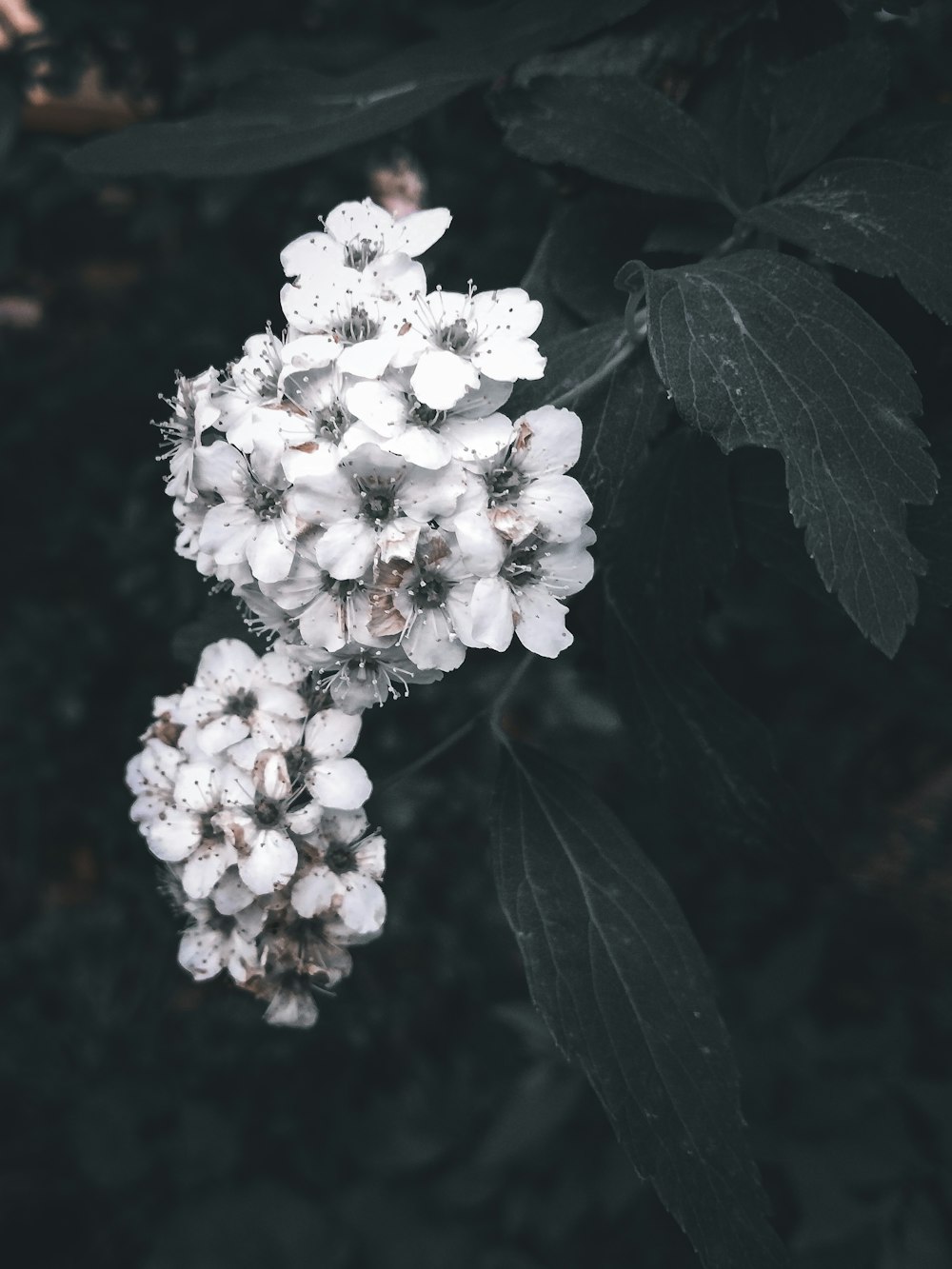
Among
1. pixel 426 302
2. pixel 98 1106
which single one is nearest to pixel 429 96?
pixel 426 302

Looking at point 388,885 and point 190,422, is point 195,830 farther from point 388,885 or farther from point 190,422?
point 388,885

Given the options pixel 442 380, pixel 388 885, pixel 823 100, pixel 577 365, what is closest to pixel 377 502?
pixel 442 380

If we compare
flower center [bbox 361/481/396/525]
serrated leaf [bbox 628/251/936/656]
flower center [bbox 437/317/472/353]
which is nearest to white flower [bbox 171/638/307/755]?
flower center [bbox 361/481/396/525]

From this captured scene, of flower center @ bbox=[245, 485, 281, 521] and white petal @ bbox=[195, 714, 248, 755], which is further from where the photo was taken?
white petal @ bbox=[195, 714, 248, 755]

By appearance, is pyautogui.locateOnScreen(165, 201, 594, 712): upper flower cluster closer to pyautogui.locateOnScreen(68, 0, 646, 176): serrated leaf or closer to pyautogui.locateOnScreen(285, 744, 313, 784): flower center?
pyautogui.locateOnScreen(285, 744, 313, 784): flower center

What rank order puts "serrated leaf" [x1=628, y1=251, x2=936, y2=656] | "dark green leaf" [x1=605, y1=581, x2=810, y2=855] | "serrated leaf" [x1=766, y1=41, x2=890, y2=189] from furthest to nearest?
"dark green leaf" [x1=605, y1=581, x2=810, y2=855] → "serrated leaf" [x1=766, y1=41, x2=890, y2=189] → "serrated leaf" [x1=628, y1=251, x2=936, y2=656]

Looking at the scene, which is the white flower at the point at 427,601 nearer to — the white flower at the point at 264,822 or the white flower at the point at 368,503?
the white flower at the point at 368,503
